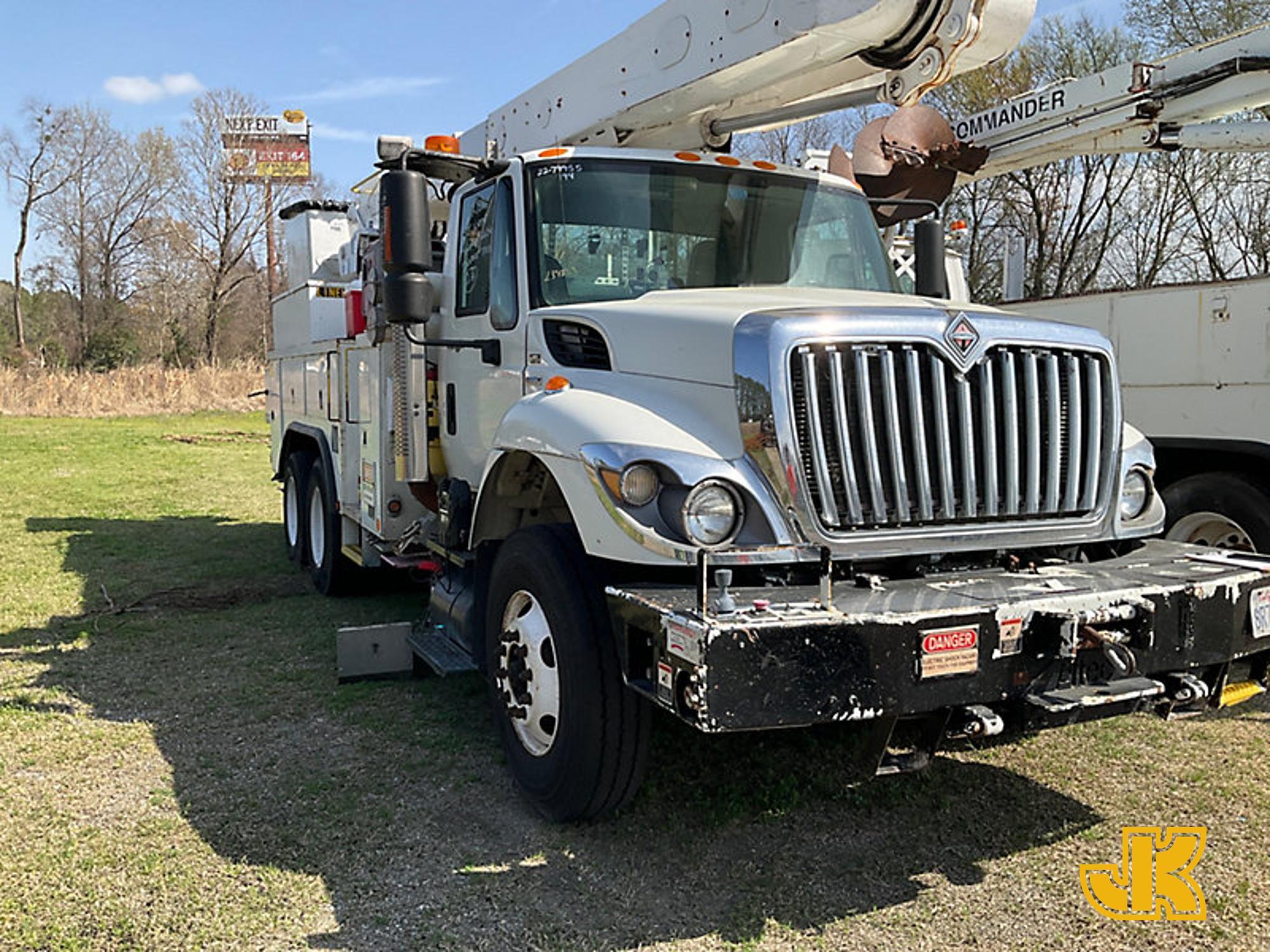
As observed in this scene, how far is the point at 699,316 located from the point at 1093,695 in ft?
6.05


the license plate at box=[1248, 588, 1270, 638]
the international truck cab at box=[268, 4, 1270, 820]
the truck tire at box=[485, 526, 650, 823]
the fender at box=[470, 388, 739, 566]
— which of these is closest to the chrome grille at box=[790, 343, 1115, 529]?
the international truck cab at box=[268, 4, 1270, 820]

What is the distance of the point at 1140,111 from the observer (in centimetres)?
750

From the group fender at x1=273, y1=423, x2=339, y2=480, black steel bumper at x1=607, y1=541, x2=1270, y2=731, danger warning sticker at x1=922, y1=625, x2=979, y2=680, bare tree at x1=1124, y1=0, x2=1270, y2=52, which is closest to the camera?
black steel bumper at x1=607, y1=541, x2=1270, y2=731

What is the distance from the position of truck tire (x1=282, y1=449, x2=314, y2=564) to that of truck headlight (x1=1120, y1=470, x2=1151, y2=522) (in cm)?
622

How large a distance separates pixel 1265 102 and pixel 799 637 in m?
6.05

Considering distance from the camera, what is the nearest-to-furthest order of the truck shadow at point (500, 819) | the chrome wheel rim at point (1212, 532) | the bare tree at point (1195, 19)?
the truck shadow at point (500, 819), the chrome wheel rim at point (1212, 532), the bare tree at point (1195, 19)

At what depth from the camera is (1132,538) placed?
4184 millimetres

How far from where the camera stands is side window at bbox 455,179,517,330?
197 inches

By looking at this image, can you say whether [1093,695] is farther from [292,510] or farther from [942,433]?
[292,510]

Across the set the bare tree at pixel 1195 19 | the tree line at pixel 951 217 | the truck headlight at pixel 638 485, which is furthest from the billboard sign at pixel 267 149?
the truck headlight at pixel 638 485

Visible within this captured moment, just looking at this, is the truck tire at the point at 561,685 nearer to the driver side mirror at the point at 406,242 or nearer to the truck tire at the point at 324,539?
the driver side mirror at the point at 406,242

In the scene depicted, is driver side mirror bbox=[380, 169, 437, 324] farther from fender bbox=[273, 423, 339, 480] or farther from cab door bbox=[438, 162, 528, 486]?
fender bbox=[273, 423, 339, 480]

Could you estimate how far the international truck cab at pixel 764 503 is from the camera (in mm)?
3250

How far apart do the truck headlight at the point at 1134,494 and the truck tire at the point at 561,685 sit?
2012 mm
